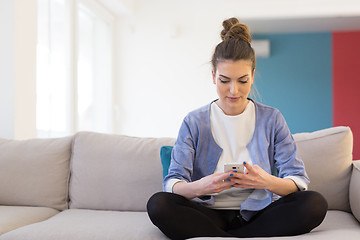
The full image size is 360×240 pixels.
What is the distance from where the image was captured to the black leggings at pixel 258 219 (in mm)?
1543

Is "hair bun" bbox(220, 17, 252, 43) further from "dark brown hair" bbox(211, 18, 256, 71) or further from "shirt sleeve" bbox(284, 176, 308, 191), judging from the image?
"shirt sleeve" bbox(284, 176, 308, 191)

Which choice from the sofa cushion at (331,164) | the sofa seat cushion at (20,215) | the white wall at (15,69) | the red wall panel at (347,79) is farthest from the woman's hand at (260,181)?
the red wall panel at (347,79)

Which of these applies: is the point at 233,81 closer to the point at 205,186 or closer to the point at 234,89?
the point at 234,89

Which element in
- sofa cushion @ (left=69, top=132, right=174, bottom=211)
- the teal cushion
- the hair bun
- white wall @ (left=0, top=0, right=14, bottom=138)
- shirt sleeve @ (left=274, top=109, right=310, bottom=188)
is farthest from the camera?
white wall @ (left=0, top=0, right=14, bottom=138)

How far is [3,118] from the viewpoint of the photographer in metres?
2.96

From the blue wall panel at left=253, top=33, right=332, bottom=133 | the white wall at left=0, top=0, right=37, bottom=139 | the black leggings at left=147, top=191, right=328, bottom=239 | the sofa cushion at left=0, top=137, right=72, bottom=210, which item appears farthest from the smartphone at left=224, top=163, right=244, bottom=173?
the blue wall panel at left=253, top=33, right=332, bottom=133

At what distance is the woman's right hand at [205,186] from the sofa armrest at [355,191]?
2.08ft

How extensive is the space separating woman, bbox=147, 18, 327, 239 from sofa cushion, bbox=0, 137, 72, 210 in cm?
75

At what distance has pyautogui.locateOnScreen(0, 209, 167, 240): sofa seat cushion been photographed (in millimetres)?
1653

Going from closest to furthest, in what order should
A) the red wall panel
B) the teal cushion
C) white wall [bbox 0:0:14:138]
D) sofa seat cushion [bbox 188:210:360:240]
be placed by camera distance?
sofa seat cushion [bbox 188:210:360:240], the teal cushion, white wall [bbox 0:0:14:138], the red wall panel

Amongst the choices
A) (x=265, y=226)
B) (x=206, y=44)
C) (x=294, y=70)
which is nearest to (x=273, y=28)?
(x=294, y=70)

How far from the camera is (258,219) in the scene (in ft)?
5.41

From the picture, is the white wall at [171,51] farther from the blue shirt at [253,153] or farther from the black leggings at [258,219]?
the black leggings at [258,219]

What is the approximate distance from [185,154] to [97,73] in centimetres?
340
